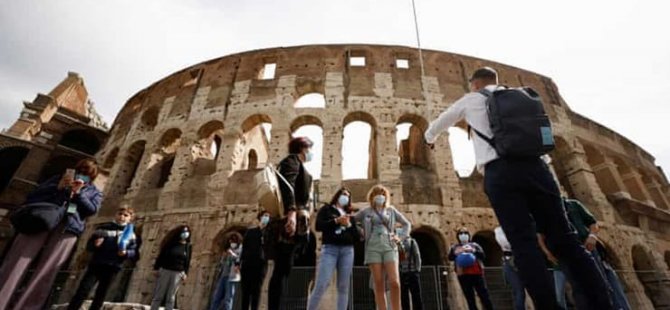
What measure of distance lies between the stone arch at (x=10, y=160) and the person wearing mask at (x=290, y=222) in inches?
777

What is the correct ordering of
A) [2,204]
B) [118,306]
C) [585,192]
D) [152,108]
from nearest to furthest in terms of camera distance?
[118,306] < [585,192] < [2,204] < [152,108]

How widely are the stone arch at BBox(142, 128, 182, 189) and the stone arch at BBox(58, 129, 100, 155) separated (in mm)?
8055

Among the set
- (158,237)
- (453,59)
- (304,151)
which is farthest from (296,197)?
(453,59)

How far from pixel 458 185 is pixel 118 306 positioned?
31.7ft

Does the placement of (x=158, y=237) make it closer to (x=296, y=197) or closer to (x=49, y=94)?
(x=296, y=197)

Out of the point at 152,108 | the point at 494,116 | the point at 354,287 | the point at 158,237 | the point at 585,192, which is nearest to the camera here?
the point at 494,116

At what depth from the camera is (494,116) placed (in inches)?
84.5

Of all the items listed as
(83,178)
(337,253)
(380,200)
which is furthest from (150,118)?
(337,253)

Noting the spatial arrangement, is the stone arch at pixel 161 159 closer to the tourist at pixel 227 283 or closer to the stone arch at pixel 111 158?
the stone arch at pixel 111 158

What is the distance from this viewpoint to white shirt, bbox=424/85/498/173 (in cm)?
221

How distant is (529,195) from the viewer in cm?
196

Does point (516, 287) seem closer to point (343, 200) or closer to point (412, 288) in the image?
point (412, 288)

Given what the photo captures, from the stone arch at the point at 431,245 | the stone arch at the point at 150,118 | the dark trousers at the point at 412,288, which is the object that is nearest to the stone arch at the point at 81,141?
the stone arch at the point at 150,118

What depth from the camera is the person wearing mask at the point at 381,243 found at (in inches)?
137
